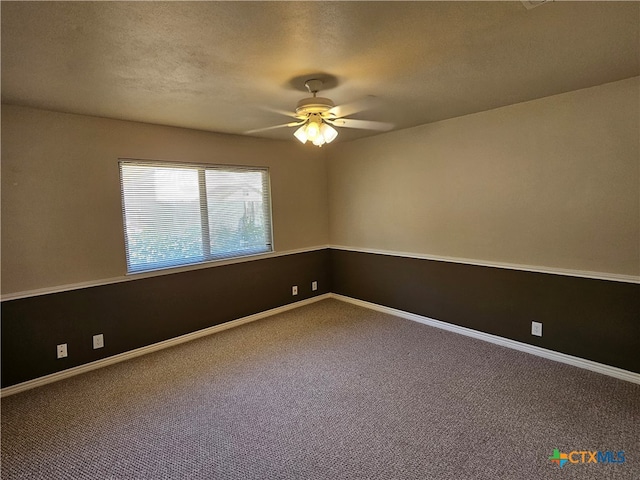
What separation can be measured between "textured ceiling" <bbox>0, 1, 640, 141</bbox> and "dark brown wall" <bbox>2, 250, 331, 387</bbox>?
1.72 m

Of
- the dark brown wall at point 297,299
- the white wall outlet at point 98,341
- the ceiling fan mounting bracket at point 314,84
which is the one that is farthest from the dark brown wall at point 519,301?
the white wall outlet at point 98,341

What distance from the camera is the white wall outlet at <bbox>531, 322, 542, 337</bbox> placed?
3207 mm

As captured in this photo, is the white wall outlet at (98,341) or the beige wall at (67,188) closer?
the beige wall at (67,188)

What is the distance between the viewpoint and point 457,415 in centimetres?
238

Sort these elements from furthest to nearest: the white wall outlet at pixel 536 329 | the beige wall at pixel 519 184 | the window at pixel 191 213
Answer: the window at pixel 191 213 < the white wall outlet at pixel 536 329 < the beige wall at pixel 519 184

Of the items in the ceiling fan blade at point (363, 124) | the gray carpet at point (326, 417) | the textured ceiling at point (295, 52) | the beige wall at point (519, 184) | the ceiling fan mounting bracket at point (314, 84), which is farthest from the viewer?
the ceiling fan blade at point (363, 124)

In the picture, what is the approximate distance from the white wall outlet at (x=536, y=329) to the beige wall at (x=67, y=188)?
12.6 ft

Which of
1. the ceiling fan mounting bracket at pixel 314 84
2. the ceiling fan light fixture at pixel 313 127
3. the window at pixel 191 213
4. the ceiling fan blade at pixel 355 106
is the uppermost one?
the ceiling fan blade at pixel 355 106

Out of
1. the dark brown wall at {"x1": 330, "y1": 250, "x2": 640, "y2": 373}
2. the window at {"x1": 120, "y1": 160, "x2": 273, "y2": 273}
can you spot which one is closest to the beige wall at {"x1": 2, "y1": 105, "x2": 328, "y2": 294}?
the window at {"x1": 120, "y1": 160, "x2": 273, "y2": 273}

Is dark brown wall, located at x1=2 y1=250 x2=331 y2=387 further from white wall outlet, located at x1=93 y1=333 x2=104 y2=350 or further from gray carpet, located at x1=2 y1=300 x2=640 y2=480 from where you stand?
gray carpet, located at x1=2 y1=300 x2=640 y2=480

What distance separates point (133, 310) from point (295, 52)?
294 centimetres

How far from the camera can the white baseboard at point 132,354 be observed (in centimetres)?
288

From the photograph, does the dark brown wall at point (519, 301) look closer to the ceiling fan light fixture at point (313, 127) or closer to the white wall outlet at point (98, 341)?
the ceiling fan light fixture at point (313, 127)

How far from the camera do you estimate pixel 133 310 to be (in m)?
3.45
